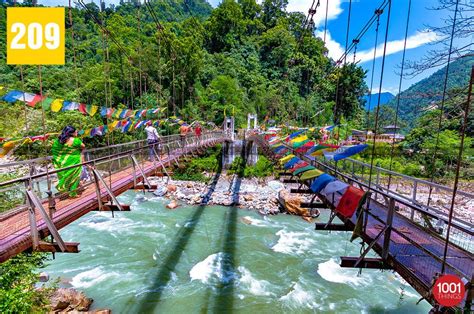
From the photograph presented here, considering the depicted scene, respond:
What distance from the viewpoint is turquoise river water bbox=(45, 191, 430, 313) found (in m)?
7.00

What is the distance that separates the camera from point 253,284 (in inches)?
308

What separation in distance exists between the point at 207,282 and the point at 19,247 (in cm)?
611

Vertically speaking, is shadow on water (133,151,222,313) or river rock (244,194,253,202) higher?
river rock (244,194,253,202)

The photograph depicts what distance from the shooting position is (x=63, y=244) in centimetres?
284

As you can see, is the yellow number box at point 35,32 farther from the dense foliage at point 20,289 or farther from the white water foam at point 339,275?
the white water foam at point 339,275

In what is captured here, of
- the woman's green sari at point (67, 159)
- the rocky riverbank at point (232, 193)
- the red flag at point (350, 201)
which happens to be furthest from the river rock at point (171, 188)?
the red flag at point (350, 201)

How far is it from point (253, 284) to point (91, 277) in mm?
4547

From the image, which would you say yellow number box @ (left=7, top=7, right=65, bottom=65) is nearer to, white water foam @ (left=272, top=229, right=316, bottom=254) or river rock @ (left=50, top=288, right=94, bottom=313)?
river rock @ (left=50, top=288, right=94, bottom=313)

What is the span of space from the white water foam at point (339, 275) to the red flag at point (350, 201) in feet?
19.6

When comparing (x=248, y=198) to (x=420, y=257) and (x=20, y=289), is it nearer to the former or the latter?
(x=20, y=289)

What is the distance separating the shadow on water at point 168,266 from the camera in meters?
6.79

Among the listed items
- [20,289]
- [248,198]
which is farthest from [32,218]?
[248,198]

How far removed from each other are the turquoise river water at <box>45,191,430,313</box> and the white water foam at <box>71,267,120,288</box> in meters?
0.02

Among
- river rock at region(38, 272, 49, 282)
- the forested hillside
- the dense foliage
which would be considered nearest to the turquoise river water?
river rock at region(38, 272, 49, 282)
